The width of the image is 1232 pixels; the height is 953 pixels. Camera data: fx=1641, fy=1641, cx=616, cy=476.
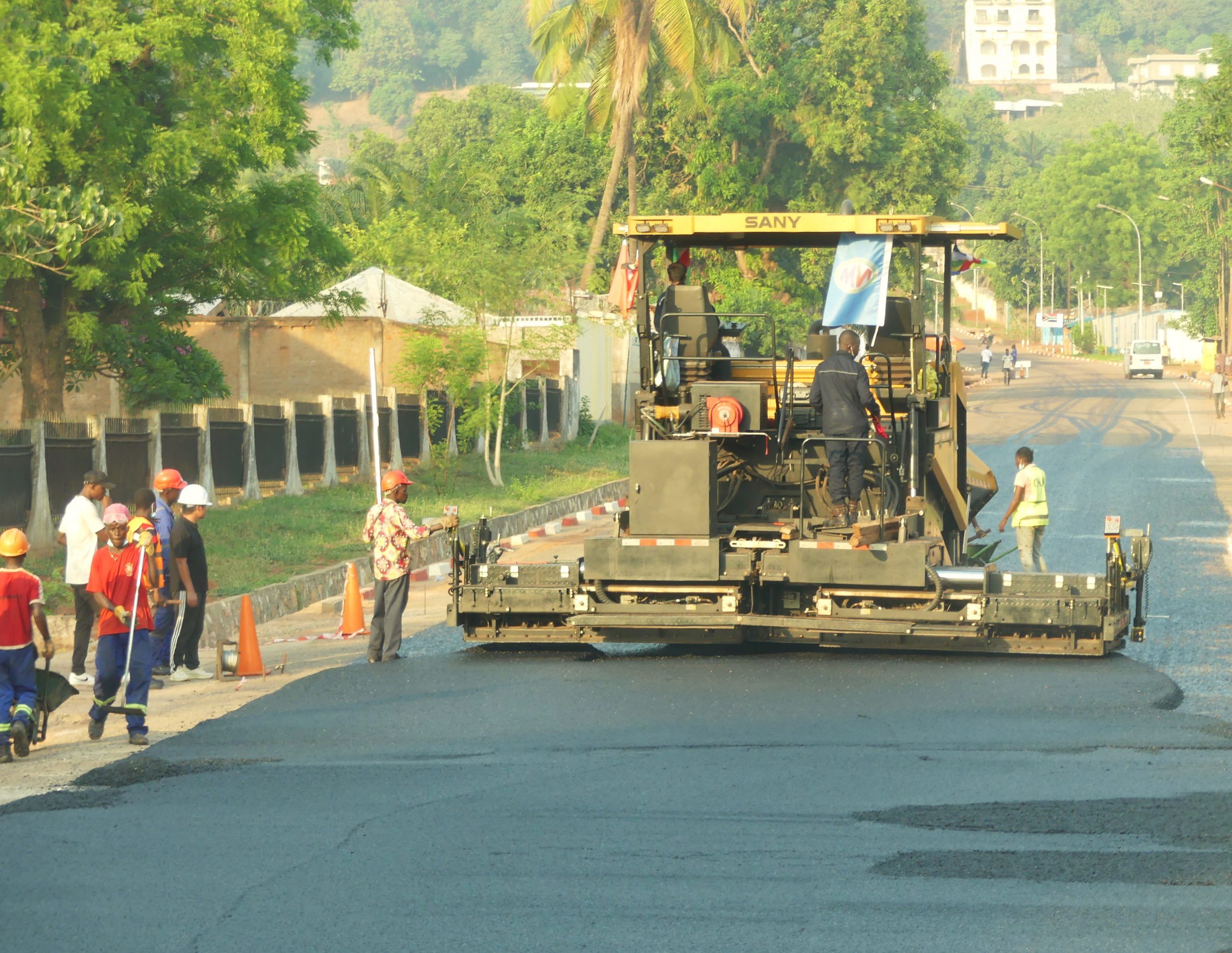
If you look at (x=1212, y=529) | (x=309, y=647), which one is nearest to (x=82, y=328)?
(x=309, y=647)

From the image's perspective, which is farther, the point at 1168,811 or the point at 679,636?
the point at 679,636

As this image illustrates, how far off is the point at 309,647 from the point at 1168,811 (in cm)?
829

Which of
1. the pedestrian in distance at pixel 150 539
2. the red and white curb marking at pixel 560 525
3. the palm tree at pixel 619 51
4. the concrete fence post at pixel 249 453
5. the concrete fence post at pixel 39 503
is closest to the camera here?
the pedestrian in distance at pixel 150 539

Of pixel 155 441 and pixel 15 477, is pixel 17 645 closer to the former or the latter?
pixel 15 477

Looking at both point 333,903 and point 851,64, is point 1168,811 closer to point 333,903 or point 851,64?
point 333,903

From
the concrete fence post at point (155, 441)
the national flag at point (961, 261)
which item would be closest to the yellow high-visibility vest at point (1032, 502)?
the national flag at point (961, 261)

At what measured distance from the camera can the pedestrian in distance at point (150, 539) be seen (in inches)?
413

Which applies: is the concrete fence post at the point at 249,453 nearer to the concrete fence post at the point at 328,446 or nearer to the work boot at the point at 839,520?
the concrete fence post at the point at 328,446

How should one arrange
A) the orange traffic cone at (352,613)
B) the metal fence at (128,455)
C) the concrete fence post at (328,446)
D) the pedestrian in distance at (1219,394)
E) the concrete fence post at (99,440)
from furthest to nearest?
the pedestrian in distance at (1219,394) → the concrete fence post at (328,446) → the metal fence at (128,455) → the concrete fence post at (99,440) → the orange traffic cone at (352,613)

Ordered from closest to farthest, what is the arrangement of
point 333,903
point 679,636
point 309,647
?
point 333,903, point 679,636, point 309,647

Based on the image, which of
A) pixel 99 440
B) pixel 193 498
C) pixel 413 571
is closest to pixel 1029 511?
pixel 413 571

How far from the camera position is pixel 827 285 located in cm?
1250

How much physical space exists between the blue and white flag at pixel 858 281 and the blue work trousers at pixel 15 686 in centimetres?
604

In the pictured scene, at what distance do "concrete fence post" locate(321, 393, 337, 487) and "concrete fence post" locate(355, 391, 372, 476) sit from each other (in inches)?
41.7
